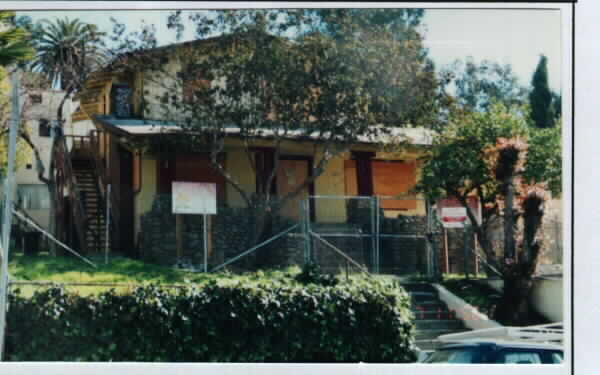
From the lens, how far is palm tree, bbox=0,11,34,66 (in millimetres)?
13539

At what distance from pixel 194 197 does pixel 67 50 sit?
2678 millimetres

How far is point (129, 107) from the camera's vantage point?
1470cm

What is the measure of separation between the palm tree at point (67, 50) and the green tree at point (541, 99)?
5.94 metres

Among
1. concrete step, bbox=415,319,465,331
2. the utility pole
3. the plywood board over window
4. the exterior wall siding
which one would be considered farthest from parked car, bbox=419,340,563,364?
the utility pole

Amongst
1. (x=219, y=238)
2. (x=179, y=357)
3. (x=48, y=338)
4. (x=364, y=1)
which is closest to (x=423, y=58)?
(x=364, y=1)

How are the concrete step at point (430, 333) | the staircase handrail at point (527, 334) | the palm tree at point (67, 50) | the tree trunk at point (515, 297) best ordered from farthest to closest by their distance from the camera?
the tree trunk at point (515, 297)
the concrete step at point (430, 333)
the palm tree at point (67, 50)
the staircase handrail at point (527, 334)

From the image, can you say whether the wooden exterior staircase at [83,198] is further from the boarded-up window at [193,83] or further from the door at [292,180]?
the door at [292,180]

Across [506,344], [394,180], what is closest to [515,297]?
[394,180]

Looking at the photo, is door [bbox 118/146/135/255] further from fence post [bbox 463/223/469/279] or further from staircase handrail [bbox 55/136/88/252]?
fence post [bbox 463/223/469/279]

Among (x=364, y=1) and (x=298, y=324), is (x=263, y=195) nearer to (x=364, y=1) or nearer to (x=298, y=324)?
(x=298, y=324)

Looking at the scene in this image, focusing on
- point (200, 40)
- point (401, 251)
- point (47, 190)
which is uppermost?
point (200, 40)

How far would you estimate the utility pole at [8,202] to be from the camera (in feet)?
44.2

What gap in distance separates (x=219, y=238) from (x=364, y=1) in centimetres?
387

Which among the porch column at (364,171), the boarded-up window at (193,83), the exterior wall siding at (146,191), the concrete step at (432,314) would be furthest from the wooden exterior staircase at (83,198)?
the concrete step at (432,314)
